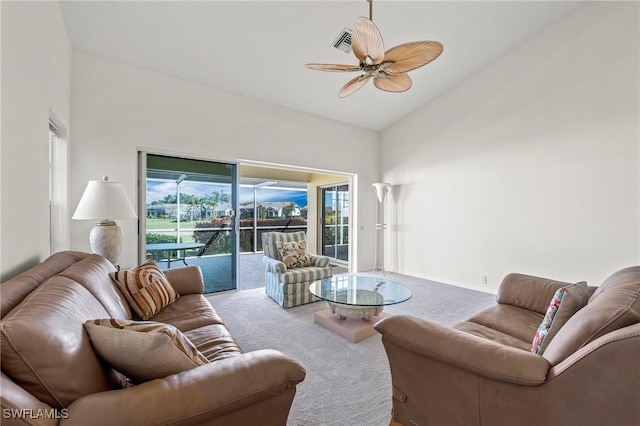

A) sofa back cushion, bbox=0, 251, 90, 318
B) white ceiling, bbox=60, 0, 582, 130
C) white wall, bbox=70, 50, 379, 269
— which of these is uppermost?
white ceiling, bbox=60, 0, 582, 130

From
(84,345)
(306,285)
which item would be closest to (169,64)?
(306,285)

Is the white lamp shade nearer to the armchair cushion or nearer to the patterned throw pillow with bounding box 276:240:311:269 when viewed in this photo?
the armchair cushion

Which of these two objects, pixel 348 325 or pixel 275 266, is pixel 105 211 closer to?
pixel 275 266

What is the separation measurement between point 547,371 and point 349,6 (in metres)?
3.33

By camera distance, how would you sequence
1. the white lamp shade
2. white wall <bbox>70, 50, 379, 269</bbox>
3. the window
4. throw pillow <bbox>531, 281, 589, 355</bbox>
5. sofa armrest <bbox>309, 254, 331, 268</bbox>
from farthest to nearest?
sofa armrest <bbox>309, 254, 331, 268</bbox>, white wall <bbox>70, 50, 379, 269</bbox>, the window, the white lamp shade, throw pillow <bbox>531, 281, 589, 355</bbox>

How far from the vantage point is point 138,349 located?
95cm

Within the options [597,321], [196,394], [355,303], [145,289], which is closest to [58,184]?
[145,289]

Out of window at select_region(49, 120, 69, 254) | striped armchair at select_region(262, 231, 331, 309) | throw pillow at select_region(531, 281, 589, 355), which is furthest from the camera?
striped armchair at select_region(262, 231, 331, 309)

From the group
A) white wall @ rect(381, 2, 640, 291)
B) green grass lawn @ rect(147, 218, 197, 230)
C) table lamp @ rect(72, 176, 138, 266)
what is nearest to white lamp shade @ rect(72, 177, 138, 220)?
table lamp @ rect(72, 176, 138, 266)

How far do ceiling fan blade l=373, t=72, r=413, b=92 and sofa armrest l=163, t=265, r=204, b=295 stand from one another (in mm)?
2503

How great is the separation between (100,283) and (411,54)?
263 centimetres

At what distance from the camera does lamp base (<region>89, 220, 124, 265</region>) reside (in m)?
2.61

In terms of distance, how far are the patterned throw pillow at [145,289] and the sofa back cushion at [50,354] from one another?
0.94m

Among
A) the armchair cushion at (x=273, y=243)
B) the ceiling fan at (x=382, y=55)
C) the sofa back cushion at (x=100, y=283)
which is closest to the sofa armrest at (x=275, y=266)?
the armchair cushion at (x=273, y=243)
